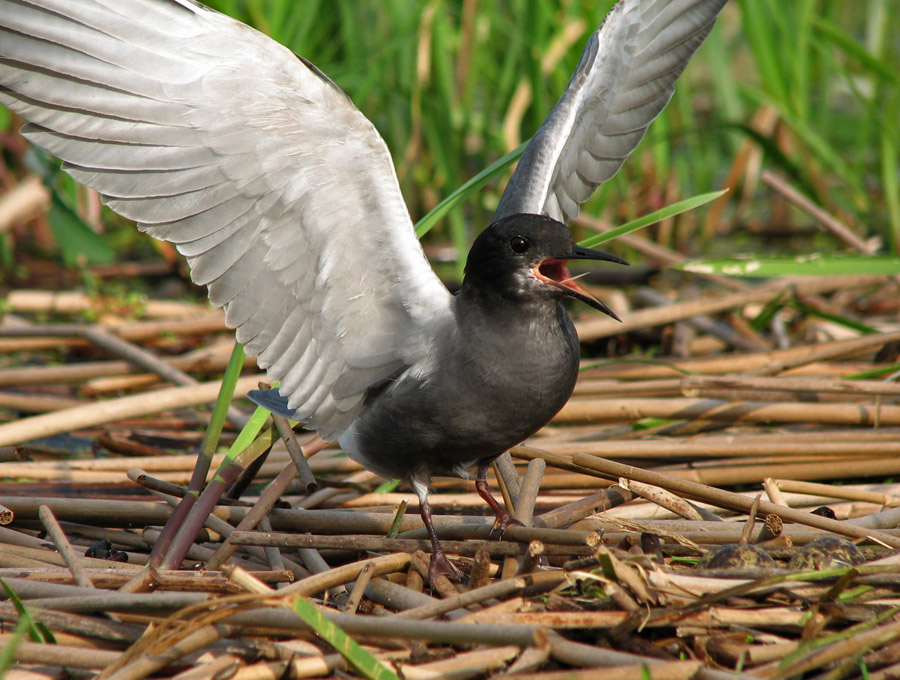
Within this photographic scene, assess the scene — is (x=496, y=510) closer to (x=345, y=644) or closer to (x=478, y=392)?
(x=478, y=392)

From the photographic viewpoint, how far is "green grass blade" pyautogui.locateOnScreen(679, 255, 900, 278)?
3.75 m

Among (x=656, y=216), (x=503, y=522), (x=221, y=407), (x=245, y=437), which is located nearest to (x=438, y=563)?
(x=503, y=522)

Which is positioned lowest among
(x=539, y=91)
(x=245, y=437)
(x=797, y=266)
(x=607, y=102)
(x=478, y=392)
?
(x=245, y=437)

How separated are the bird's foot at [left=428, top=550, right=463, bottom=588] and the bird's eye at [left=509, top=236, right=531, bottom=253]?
37.0 inches

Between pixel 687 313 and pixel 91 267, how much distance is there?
3926 mm

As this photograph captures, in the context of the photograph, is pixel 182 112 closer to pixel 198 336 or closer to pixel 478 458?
pixel 478 458

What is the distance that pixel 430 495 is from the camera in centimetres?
355

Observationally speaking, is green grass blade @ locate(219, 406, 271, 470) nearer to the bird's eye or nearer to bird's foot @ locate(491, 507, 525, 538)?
bird's foot @ locate(491, 507, 525, 538)

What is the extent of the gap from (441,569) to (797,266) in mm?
1959

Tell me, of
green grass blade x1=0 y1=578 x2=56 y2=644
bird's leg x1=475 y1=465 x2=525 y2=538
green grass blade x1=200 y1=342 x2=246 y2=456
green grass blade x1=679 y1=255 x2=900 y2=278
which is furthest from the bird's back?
green grass blade x1=0 y1=578 x2=56 y2=644

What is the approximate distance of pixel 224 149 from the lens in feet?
9.21

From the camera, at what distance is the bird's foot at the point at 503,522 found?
2900mm

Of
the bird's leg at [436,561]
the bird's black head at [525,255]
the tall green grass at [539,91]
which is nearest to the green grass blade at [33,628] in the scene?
the bird's leg at [436,561]

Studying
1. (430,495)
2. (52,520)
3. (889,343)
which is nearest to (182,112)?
(52,520)
